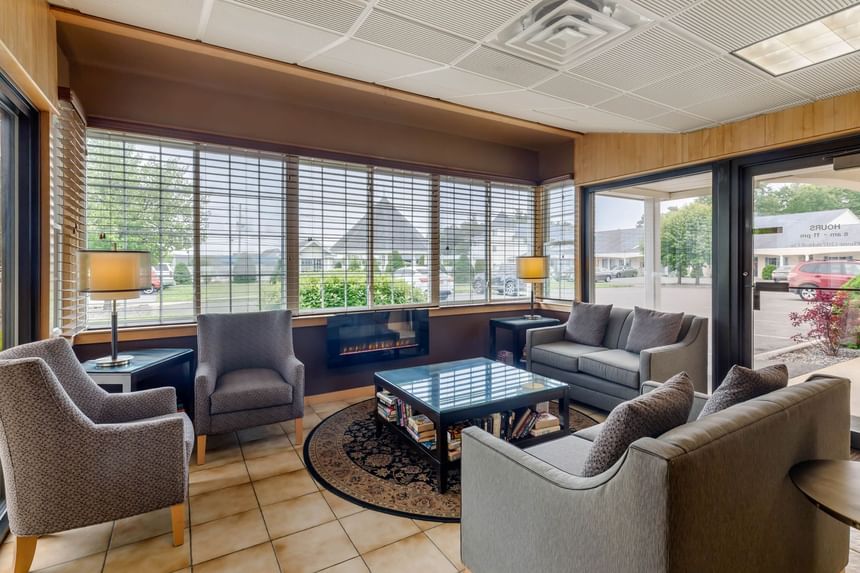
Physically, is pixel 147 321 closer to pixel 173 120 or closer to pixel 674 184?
pixel 173 120

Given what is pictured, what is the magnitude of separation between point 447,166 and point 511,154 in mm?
1018

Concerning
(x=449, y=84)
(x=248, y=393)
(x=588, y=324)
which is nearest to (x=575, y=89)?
(x=449, y=84)

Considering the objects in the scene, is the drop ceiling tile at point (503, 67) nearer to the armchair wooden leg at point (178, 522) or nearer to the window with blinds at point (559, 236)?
the window with blinds at point (559, 236)

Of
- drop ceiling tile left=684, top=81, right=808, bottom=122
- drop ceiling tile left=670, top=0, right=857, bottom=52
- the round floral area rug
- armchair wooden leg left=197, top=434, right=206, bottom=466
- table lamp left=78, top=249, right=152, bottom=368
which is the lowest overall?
the round floral area rug

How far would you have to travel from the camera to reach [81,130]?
10.5 ft

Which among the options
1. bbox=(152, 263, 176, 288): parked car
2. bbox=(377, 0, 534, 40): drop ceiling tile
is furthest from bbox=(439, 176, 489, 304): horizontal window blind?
bbox=(152, 263, 176, 288): parked car

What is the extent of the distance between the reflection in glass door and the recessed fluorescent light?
152 centimetres

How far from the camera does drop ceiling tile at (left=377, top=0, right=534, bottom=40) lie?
222cm

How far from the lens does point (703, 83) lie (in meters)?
2.99

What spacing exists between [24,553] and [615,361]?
3.79 meters

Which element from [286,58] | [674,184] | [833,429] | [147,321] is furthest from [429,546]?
[674,184]

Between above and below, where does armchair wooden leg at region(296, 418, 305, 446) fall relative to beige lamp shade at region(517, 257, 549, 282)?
below

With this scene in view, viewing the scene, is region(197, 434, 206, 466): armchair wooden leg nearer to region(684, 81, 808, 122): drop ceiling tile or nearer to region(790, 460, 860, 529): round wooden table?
region(790, 460, 860, 529): round wooden table

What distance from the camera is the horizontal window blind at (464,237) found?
5000mm
